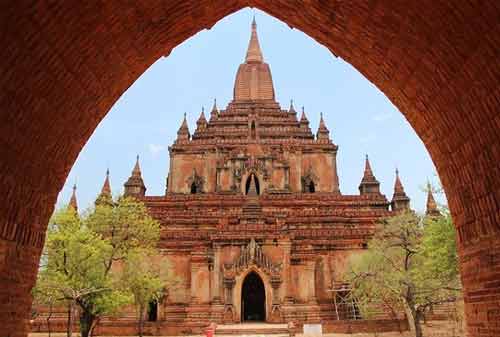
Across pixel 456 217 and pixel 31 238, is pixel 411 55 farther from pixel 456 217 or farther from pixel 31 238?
pixel 31 238

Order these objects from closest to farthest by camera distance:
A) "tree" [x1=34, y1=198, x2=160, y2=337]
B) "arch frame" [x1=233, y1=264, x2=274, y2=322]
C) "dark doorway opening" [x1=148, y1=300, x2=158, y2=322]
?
1. "tree" [x1=34, y1=198, x2=160, y2=337]
2. "arch frame" [x1=233, y1=264, x2=274, y2=322]
3. "dark doorway opening" [x1=148, y1=300, x2=158, y2=322]

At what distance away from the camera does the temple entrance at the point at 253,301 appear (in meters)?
30.8

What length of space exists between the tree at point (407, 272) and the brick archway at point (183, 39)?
38.7 feet

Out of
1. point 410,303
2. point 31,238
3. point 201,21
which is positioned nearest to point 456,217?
point 201,21

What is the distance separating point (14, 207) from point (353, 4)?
13.8 ft

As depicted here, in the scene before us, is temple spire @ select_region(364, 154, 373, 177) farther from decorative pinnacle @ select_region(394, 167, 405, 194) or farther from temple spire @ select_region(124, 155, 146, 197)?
temple spire @ select_region(124, 155, 146, 197)

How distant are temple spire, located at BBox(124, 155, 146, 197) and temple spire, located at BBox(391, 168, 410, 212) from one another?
2219cm

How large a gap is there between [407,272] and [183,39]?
54.2 feet

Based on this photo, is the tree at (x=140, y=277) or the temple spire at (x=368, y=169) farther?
the temple spire at (x=368, y=169)

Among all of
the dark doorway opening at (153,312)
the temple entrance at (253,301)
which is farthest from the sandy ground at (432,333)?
the temple entrance at (253,301)

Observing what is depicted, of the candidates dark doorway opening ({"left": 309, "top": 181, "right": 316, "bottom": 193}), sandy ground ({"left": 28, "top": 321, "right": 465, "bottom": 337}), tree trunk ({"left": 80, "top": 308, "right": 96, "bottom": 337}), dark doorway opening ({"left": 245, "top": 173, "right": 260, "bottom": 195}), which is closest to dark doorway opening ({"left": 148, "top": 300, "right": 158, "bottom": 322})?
sandy ground ({"left": 28, "top": 321, "right": 465, "bottom": 337})

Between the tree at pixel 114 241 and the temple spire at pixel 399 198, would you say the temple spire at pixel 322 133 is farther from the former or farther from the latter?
the tree at pixel 114 241

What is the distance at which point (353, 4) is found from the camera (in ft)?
17.0

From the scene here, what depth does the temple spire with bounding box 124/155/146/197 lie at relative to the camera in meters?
43.2
